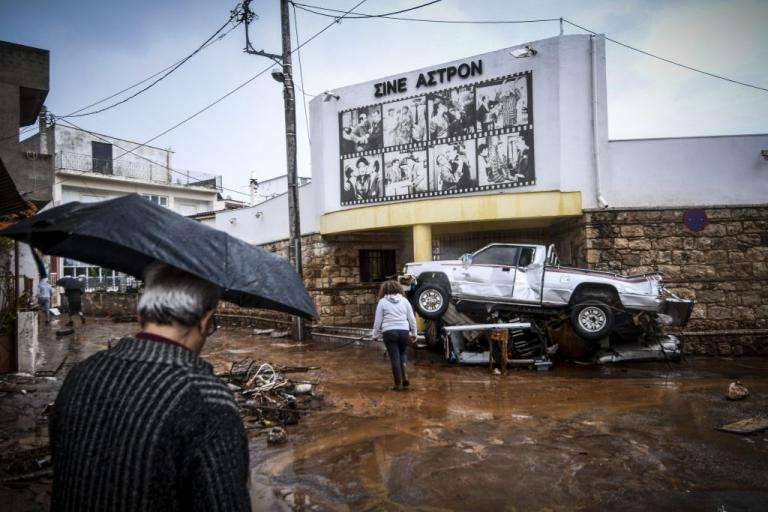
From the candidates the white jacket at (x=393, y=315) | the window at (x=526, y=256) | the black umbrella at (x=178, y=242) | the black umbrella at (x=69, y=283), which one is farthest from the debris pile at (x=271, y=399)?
the black umbrella at (x=69, y=283)

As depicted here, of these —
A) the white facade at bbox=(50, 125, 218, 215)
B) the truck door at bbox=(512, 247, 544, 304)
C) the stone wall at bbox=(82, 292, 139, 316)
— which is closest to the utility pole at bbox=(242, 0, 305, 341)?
the truck door at bbox=(512, 247, 544, 304)

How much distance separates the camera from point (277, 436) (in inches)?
219

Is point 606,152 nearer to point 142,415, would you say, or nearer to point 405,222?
point 405,222

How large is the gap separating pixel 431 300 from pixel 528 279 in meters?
2.24

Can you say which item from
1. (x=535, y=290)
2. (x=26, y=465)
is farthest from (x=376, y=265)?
(x=26, y=465)

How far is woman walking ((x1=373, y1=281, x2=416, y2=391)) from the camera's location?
312 inches

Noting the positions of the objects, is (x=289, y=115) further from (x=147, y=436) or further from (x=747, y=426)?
(x=147, y=436)

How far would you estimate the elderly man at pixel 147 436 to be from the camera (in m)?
1.41

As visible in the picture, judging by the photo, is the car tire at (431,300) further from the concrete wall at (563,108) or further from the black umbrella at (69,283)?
the black umbrella at (69,283)

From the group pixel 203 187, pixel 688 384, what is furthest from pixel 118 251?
pixel 203 187

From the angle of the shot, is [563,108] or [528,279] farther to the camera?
[563,108]

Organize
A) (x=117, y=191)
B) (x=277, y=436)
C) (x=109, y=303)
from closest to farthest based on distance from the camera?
1. (x=277, y=436)
2. (x=109, y=303)
3. (x=117, y=191)

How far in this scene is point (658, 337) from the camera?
34.0ft

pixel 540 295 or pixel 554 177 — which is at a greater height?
pixel 554 177
